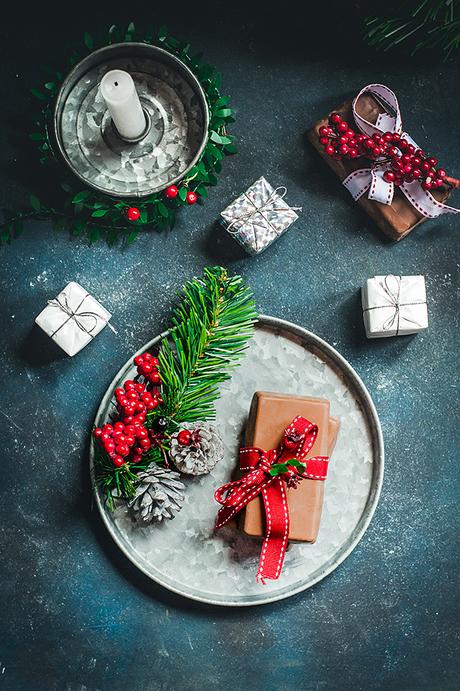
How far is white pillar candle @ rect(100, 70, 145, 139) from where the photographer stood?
120cm

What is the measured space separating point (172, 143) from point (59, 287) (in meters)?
0.32

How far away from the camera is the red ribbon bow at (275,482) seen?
1230 mm

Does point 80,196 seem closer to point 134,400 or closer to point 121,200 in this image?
point 121,200

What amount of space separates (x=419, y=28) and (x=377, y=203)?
325 mm

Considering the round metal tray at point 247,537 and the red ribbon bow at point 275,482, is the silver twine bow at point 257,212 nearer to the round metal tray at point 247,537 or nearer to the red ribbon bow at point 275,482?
the round metal tray at point 247,537

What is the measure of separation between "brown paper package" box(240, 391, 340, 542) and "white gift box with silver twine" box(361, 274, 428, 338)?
19cm

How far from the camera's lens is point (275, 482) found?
124 cm

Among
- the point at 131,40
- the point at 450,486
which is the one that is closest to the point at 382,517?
the point at 450,486

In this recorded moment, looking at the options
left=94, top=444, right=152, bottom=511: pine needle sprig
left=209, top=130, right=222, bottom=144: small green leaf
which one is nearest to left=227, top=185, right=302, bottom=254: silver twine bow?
left=209, top=130, right=222, bottom=144: small green leaf

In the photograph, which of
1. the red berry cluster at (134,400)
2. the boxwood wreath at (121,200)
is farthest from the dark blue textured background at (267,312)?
the red berry cluster at (134,400)

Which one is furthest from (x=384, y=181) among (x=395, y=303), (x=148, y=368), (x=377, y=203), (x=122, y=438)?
(x=122, y=438)

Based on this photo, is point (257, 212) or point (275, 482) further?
point (257, 212)

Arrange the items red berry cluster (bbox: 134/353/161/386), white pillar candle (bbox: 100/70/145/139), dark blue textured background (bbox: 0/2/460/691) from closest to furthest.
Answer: white pillar candle (bbox: 100/70/145/139)
red berry cluster (bbox: 134/353/161/386)
dark blue textured background (bbox: 0/2/460/691)

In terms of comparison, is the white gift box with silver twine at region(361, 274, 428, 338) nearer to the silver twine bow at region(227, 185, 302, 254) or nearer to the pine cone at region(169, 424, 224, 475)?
the silver twine bow at region(227, 185, 302, 254)
